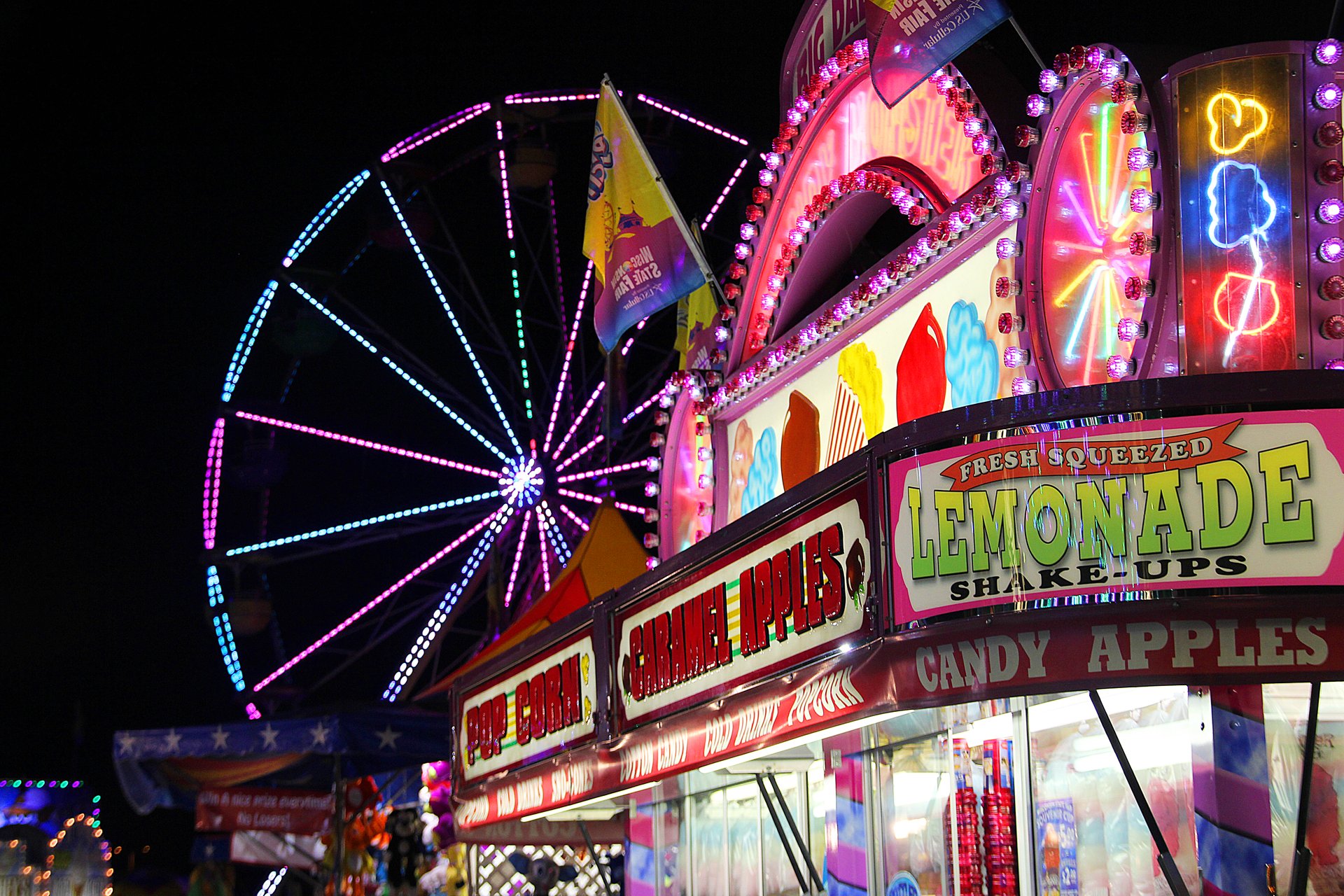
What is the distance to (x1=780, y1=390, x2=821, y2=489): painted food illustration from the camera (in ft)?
31.2

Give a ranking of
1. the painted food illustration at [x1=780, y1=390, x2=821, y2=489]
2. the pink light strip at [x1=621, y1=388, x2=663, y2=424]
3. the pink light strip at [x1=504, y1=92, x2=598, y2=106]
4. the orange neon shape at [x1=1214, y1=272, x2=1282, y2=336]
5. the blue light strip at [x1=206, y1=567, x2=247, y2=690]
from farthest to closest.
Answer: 1. the pink light strip at [x1=504, y1=92, x2=598, y2=106]
2. the pink light strip at [x1=621, y1=388, x2=663, y2=424]
3. the blue light strip at [x1=206, y1=567, x2=247, y2=690]
4. the painted food illustration at [x1=780, y1=390, x2=821, y2=489]
5. the orange neon shape at [x1=1214, y1=272, x2=1282, y2=336]

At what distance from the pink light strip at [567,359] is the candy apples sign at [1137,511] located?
574 inches

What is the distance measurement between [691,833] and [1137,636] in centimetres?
633

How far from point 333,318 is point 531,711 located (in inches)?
453

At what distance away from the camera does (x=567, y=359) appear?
20422mm

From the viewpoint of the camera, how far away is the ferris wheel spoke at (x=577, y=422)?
20078mm

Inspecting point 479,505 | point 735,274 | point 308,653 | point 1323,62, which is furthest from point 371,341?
point 1323,62

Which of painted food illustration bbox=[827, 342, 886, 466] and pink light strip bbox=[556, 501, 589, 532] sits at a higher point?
pink light strip bbox=[556, 501, 589, 532]

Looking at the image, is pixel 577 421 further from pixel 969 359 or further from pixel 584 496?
pixel 969 359

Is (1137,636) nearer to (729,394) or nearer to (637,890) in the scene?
(729,394)

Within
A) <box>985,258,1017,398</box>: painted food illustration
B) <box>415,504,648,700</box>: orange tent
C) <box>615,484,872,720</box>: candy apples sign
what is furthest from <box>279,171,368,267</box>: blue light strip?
<box>985,258,1017,398</box>: painted food illustration

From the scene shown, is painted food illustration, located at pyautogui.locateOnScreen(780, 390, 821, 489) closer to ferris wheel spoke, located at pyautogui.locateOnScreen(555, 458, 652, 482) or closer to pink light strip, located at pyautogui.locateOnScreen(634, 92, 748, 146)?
ferris wheel spoke, located at pyautogui.locateOnScreen(555, 458, 652, 482)

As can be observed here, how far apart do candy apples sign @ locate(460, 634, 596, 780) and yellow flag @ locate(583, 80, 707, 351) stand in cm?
256

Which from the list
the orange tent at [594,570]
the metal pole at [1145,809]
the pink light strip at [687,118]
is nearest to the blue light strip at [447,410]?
the pink light strip at [687,118]
